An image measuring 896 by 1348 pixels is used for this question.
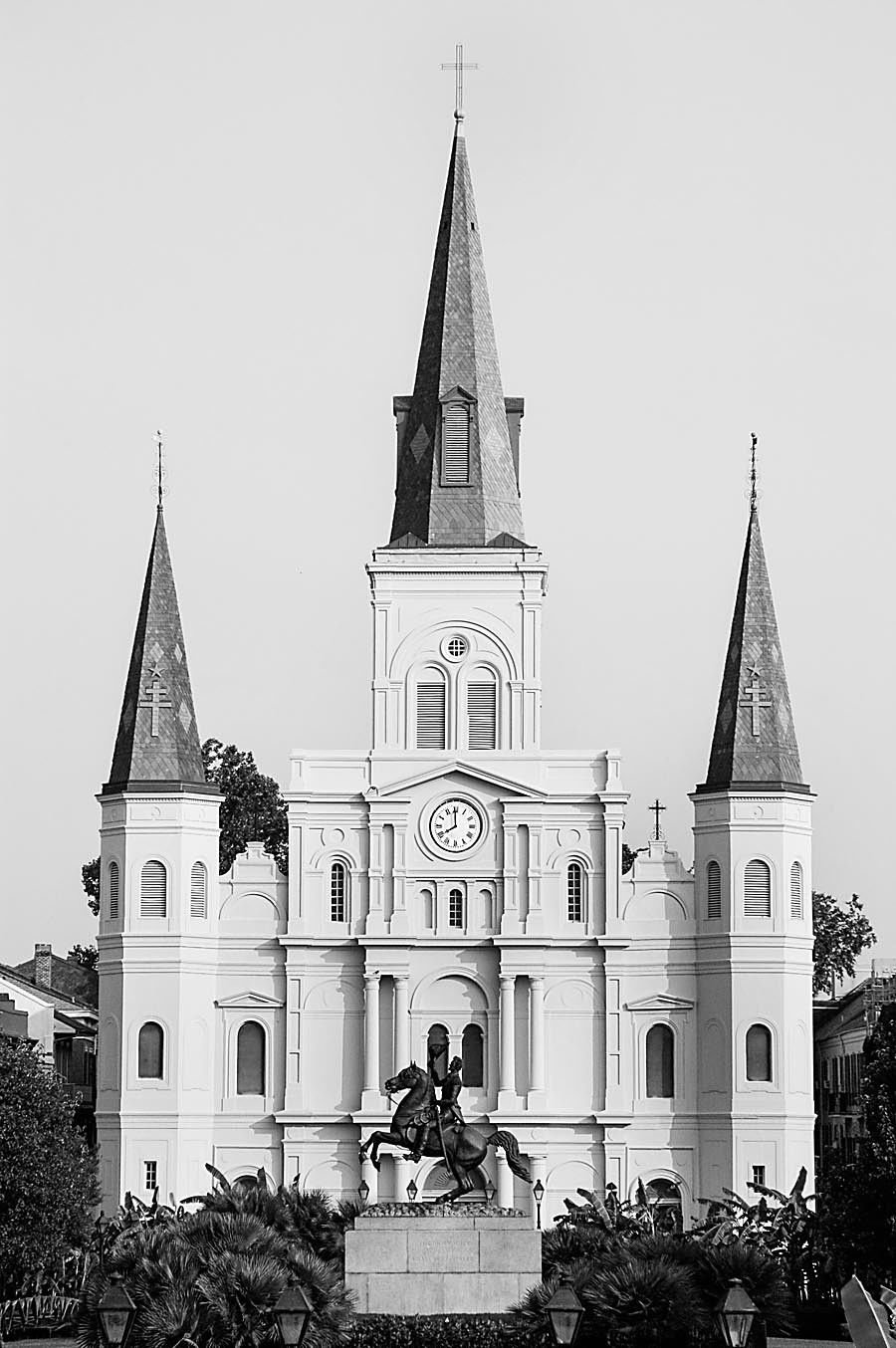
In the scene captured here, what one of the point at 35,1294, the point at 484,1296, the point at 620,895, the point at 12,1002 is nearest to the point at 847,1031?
the point at 620,895

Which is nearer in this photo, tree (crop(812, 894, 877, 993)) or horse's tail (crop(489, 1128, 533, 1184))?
horse's tail (crop(489, 1128, 533, 1184))

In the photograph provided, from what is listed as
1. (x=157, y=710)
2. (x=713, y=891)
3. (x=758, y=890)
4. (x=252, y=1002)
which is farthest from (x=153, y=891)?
(x=758, y=890)

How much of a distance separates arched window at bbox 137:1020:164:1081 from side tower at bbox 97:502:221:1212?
1.2 inches

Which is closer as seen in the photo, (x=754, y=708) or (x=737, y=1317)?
(x=737, y=1317)

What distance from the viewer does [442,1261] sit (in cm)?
4394

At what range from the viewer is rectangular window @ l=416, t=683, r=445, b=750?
89.1 meters

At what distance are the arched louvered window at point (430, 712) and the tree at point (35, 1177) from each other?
88.5 ft

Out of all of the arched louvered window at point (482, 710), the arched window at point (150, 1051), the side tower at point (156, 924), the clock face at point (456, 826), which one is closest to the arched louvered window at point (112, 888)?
the side tower at point (156, 924)

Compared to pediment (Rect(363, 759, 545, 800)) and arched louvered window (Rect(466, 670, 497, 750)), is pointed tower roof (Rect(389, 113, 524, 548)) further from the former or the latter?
pediment (Rect(363, 759, 545, 800))

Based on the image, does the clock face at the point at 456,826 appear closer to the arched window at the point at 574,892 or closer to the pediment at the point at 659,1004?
the arched window at the point at 574,892

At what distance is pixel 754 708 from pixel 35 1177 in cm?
3568

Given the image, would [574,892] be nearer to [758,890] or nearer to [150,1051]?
[758,890]

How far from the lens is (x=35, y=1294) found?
5791cm

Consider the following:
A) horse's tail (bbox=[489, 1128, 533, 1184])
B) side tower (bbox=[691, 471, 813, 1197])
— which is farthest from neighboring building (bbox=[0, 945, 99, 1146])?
horse's tail (bbox=[489, 1128, 533, 1184])
